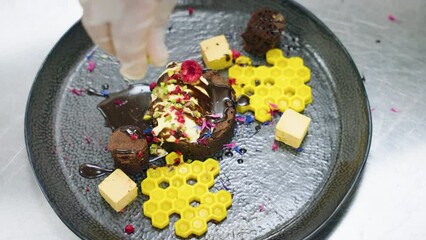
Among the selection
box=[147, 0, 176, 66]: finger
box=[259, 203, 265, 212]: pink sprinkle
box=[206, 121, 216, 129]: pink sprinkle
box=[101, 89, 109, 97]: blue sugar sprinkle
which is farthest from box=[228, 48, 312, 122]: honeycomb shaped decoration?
box=[147, 0, 176, 66]: finger

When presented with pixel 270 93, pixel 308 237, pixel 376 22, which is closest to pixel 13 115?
pixel 270 93

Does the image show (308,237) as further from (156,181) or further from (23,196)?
(23,196)

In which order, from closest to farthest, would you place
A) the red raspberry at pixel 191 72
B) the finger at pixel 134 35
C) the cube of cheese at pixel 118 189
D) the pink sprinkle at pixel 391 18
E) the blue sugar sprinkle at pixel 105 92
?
the finger at pixel 134 35
the cube of cheese at pixel 118 189
the red raspberry at pixel 191 72
the blue sugar sprinkle at pixel 105 92
the pink sprinkle at pixel 391 18

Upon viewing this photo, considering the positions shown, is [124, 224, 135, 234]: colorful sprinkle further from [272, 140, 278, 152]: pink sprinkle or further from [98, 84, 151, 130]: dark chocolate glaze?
[272, 140, 278, 152]: pink sprinkle

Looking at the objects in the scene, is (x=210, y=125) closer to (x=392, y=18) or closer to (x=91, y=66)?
(x=91, y=66)

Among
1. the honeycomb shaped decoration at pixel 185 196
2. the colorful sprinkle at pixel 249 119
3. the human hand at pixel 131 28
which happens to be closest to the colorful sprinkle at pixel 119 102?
the honeycomb shaped decoration at pixel 185 196

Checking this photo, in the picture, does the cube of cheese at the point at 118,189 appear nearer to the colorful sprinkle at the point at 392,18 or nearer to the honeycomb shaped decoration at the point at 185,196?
the honeycomb shaped decoration at the point at 185,196
